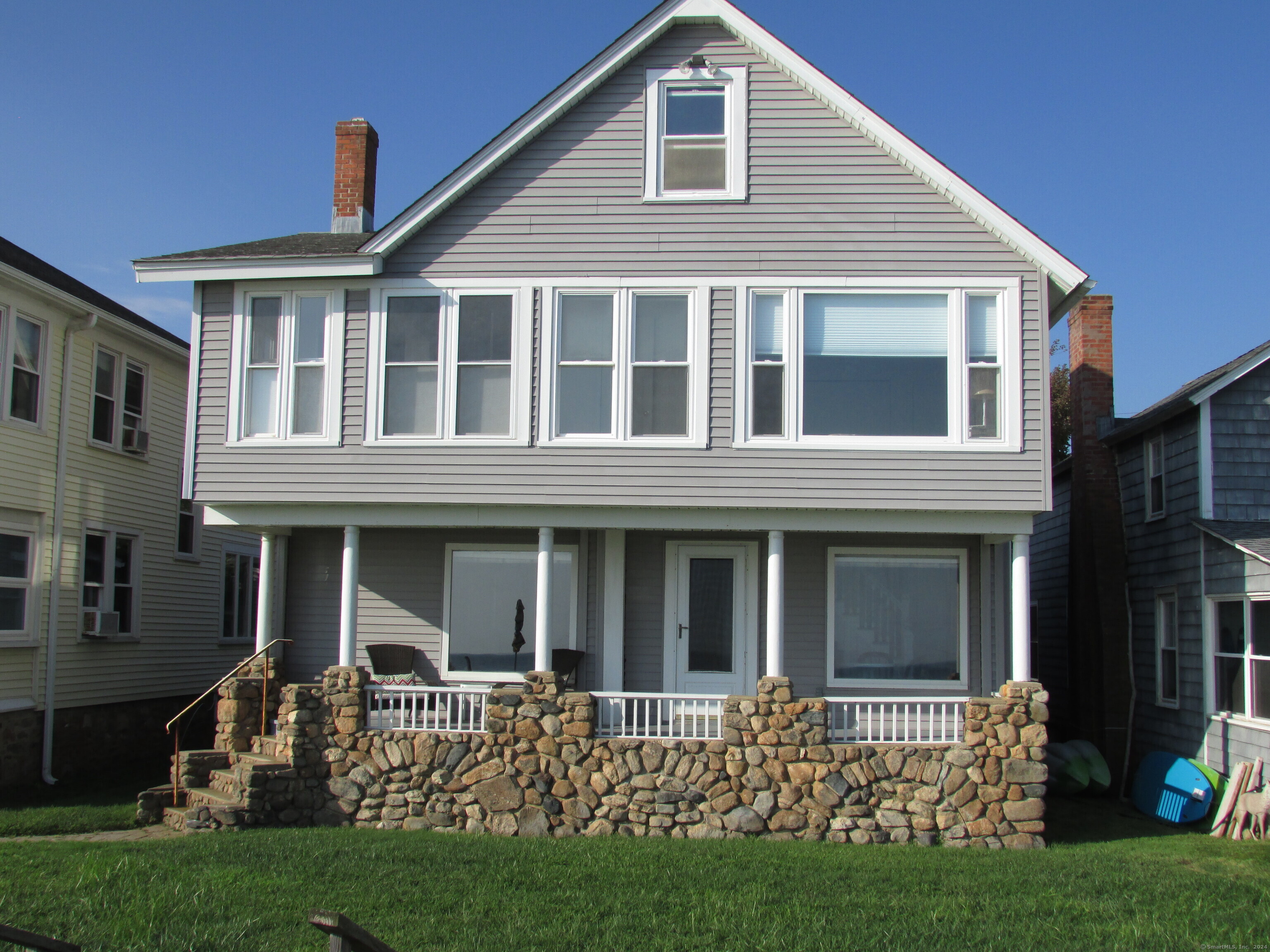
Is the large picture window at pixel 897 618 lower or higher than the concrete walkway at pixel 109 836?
higher

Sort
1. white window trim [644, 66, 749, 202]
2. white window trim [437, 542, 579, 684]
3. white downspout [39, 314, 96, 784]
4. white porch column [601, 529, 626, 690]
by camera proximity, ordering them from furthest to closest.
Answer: white downspout [39, 314, 96, 784] → white window trim [437, 542, 579, 684] → white porch column [601, 529, 626, 690] → white window trim [644, 66, 749, 202]

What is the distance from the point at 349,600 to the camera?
12047 mm

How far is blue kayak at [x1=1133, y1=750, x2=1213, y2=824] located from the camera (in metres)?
12.2

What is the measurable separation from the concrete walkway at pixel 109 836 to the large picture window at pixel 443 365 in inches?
179

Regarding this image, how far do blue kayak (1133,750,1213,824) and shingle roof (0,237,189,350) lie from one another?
1505cm

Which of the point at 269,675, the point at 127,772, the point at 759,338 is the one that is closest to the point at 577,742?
the point at 269,675

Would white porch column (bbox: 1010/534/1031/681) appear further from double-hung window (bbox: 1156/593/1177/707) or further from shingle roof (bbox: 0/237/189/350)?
shingle roof (bbox: 0/237/189/350)

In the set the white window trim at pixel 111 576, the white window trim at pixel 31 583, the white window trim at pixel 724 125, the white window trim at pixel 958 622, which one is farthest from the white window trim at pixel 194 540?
the white window trim at pixel 958 622

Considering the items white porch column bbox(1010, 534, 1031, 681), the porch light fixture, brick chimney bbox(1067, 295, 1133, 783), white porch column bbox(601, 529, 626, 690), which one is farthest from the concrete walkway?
brick chimney bbox(1067, 295, 1133, 783)

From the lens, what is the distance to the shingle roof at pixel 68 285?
14055mm

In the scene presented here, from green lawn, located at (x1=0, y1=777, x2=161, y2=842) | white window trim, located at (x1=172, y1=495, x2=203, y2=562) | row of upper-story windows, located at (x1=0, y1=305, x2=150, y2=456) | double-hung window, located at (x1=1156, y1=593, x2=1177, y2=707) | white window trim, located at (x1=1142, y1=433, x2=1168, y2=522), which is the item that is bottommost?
green lawn, located at (x1=0, y1=777, x2=161, y2=842)

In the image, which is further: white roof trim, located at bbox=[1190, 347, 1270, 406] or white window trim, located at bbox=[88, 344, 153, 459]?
white window trim, located at bbox=[88, 344, 153, 459]

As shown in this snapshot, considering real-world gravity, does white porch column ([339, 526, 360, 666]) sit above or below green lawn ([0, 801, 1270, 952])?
above

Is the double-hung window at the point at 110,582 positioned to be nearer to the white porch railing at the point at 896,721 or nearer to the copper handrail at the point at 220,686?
the copper handrail at the point at 220,686
